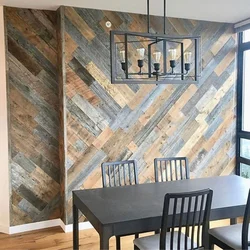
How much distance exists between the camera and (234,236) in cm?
257

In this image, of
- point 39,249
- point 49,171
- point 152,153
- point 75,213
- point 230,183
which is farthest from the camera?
point 152,153

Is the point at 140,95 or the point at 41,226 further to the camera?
the point at 140,95

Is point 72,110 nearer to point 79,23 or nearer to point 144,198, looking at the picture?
point 79,23

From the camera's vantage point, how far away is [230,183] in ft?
10.4

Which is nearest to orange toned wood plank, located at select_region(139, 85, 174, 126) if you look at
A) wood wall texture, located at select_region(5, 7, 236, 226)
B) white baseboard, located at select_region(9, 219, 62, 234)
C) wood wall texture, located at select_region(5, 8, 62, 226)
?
wood wall texture, located at select_region(5, 7, 236, 226)

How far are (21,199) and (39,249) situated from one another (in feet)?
2.29

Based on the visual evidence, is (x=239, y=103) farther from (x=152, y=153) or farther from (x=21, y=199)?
(x=21, y=199)

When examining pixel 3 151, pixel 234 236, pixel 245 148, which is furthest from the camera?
pixel 245 148

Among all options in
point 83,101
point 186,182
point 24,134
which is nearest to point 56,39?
point 83,101

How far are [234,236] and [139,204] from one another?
788 millimetres

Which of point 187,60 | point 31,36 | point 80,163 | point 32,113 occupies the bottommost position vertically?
point 80,163

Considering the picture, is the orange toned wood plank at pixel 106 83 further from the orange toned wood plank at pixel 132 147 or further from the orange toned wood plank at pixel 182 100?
the orange toned wood plank at pixel 182 100

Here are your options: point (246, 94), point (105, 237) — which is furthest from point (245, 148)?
point (105, 237)

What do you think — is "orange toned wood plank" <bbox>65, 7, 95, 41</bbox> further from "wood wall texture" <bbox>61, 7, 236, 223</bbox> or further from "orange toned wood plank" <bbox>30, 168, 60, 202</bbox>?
"orange toned wood plank" <bbox>30, 168, 60, 202</bbox>
